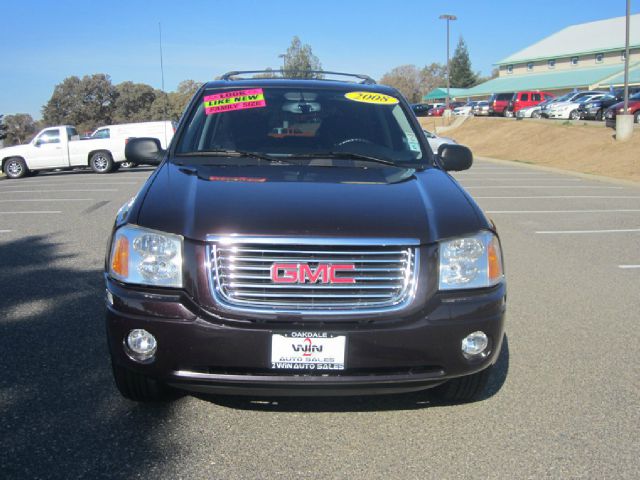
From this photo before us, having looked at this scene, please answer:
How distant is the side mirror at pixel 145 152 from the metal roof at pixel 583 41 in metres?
63.0

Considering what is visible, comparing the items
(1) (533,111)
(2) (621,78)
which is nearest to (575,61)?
(2) (621,78)

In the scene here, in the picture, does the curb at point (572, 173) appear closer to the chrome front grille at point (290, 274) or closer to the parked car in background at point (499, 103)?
the chrome front grille at point (290, 274)

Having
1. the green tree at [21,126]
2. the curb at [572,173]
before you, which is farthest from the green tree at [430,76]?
the curb at [572,173]

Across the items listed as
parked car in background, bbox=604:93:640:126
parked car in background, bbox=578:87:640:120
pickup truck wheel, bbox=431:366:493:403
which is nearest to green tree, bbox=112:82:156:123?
parked car in background, bbox=578:87:640:120

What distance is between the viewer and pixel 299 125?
4.36 m

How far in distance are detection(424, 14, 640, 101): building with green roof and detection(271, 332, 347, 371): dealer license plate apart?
2153 inches

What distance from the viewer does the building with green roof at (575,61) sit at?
58500 mm

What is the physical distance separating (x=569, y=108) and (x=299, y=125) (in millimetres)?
36896

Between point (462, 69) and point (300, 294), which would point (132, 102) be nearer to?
point (462, 69)

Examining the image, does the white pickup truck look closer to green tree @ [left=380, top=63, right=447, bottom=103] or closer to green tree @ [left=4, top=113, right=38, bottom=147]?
green tree @ [left=4, top=113, right=38, bottom=147]

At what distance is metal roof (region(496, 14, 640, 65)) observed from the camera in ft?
204

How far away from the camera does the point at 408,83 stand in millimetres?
142000

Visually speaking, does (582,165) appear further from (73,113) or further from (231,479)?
(73,113)

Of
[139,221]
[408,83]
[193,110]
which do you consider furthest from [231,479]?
[408,83]
